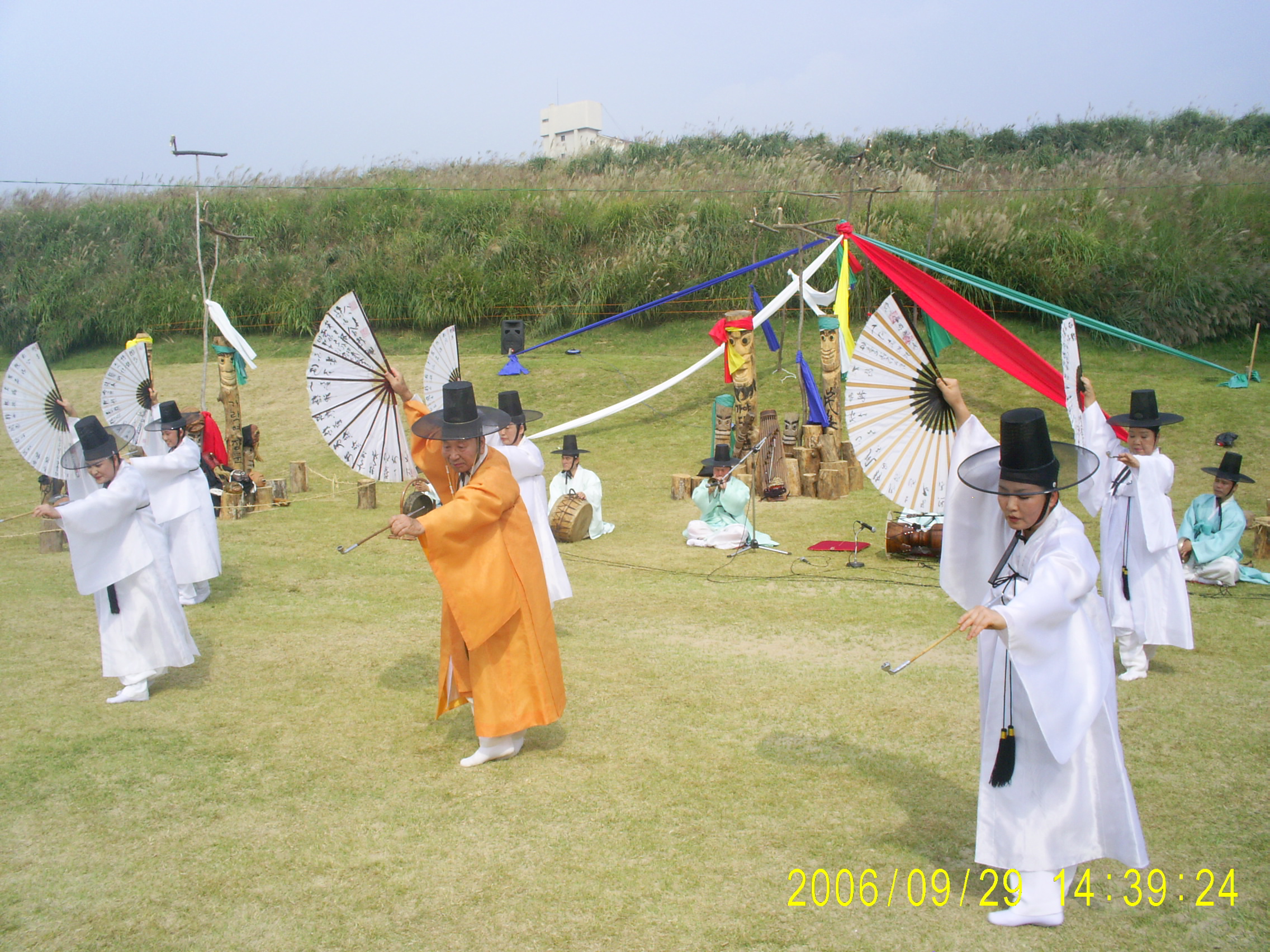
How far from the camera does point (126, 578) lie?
5297 mm

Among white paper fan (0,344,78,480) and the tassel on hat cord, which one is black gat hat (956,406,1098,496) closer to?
the tassel on hat cord

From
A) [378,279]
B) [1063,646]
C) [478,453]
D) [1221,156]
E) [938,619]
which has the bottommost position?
[938,619]

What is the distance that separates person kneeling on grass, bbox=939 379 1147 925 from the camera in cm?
301

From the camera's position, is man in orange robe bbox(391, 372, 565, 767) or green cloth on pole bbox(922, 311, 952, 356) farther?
green cloth on pole bbox(922, 311, 952, 356)

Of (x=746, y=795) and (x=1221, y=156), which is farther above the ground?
(x=1221, y=156)

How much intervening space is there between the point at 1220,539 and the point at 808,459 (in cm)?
476

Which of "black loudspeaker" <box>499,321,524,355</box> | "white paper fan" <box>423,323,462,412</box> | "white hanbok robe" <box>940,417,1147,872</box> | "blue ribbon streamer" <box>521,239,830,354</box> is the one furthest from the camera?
"black loudspeaker" <box>499,321,524,355</box>

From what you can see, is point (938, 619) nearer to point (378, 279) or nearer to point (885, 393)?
point (885, 393)

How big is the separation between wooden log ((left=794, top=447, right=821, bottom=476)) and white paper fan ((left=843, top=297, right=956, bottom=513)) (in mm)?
7191

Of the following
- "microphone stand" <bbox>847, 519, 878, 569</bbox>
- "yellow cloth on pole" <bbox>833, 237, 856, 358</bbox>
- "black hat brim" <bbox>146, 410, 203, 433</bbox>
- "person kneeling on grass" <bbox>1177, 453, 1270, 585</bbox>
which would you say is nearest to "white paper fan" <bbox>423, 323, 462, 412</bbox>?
"black hat brim" <bbox>146, 410, 203, 433</bbox>

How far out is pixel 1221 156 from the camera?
814 inches

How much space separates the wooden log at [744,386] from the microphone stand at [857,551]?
2.33m

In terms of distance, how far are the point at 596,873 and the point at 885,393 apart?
2.25 metres

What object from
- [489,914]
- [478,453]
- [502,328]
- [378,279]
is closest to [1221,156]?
[502,328]
